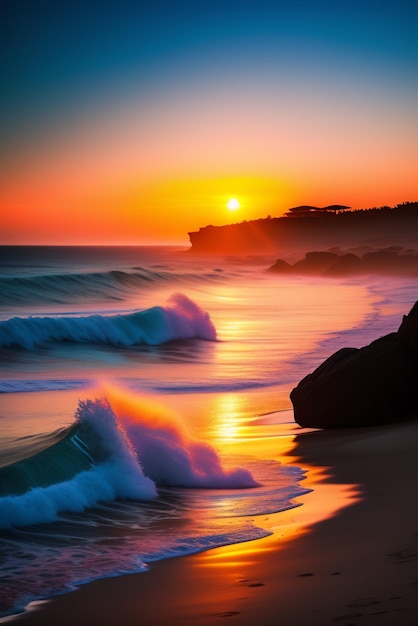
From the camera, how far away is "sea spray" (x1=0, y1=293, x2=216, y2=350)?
977 inches

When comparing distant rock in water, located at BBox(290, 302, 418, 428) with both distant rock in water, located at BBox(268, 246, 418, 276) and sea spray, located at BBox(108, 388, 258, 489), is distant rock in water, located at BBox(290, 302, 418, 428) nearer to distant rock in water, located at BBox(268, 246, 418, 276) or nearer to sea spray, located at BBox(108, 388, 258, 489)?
sea spray, located at BBox(108, 388, 258, 489)

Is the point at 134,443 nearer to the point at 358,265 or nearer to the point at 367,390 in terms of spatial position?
the point at 367,390

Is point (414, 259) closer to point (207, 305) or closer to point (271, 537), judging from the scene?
point (207, 305)

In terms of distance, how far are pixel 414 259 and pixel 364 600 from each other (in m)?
87.4

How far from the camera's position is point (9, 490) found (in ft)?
23.2

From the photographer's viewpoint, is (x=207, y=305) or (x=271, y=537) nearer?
(x=271, y=537)

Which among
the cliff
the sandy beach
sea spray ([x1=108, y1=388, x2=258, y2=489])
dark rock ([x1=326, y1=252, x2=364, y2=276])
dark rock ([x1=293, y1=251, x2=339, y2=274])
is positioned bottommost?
the sandy beach

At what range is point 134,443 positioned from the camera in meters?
8.92

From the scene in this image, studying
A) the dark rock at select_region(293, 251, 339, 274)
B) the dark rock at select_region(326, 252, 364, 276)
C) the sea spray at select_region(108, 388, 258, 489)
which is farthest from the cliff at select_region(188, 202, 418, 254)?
the sea spray at select_region(108, 388, 258, 489)

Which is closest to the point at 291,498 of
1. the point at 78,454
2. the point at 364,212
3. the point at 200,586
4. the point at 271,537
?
the point at 271,537

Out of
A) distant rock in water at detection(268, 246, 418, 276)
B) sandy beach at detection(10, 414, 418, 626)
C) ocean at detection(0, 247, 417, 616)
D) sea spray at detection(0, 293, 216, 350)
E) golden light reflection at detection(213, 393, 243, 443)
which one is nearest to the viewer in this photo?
sandy beach at detection(10, 414, 418, 626)

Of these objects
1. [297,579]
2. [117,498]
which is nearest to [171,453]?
[117,498]

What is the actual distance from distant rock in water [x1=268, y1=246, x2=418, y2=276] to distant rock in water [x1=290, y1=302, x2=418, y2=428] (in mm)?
72152

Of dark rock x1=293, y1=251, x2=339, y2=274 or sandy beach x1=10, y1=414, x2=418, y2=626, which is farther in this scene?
dark rock x1=293, y1=251, x2=339, y2=274
